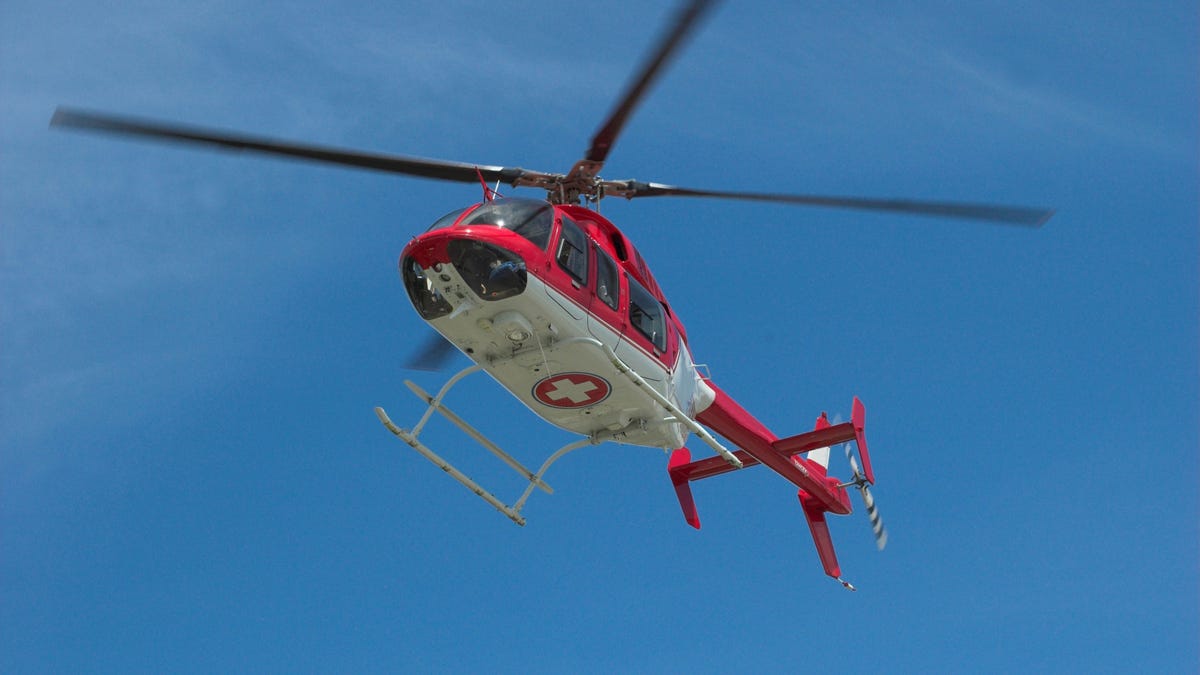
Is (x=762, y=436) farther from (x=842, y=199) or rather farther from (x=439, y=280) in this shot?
(x=439, y=280)

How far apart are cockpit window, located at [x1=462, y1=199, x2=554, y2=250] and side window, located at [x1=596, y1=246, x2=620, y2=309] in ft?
2.84

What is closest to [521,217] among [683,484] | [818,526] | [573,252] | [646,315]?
[573,252]

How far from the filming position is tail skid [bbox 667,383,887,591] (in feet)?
52.9

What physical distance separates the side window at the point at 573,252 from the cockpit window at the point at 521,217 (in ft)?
0.74

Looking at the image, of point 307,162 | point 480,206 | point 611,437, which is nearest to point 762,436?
point 611,437

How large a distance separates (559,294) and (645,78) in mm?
2304

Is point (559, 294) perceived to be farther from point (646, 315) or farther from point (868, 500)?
point (868, 500)

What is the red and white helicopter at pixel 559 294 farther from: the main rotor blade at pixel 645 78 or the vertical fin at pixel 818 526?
the vertical fin at pixel 818 526

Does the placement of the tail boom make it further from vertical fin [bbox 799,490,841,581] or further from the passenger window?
the passenger window

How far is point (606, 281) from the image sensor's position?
13633 mm

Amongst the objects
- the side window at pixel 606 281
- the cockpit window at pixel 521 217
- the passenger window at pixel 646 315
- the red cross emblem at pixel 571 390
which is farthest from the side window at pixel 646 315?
the cockpit window at pixel 521 217

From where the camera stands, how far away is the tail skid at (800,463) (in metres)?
16.1

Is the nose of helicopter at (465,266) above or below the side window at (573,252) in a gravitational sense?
below

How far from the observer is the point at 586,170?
47.3ft
